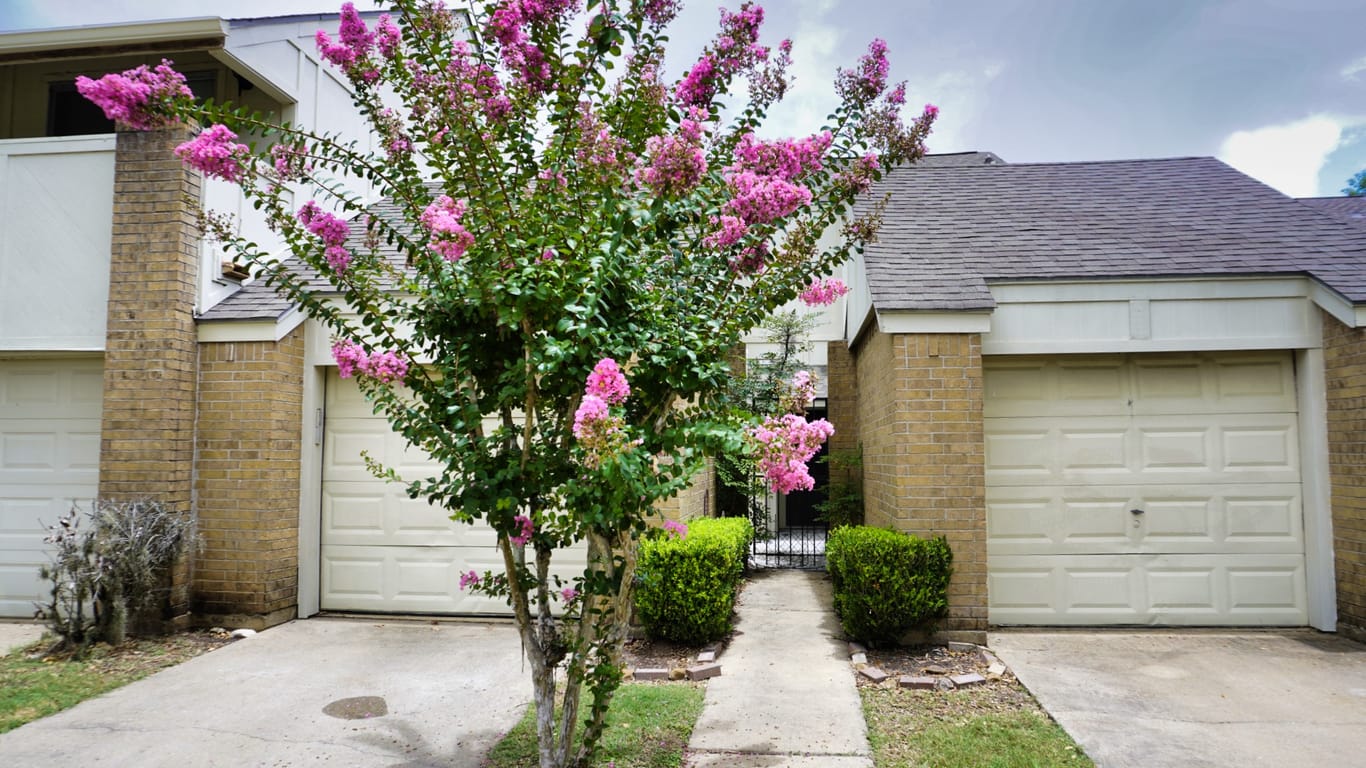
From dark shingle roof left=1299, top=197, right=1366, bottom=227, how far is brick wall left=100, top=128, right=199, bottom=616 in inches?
441

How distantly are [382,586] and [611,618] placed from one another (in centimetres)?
473

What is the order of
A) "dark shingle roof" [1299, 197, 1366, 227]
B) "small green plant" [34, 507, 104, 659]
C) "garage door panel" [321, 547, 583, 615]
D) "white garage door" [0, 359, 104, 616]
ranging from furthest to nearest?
"dark shingle roof" [1299, 197, 1366, 227], "garage door panel" [321, 547, 583, 615], "white garage door" [0, 359, 104, 616], "small green plant" [34, 507, 104, 659]

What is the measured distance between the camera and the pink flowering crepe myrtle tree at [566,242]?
2.95m

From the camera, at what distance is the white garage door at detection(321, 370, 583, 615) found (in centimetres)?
709

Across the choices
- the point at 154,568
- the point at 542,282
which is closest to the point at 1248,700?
the point at 542,282

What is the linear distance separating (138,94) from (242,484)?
4502 mm

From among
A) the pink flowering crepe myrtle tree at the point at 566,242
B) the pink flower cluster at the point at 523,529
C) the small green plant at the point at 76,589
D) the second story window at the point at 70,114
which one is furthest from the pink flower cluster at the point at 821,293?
the second story window at the point at 70,114

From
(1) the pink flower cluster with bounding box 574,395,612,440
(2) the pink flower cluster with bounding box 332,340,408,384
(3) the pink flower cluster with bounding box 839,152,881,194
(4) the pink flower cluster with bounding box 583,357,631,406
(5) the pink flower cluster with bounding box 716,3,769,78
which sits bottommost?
(1) the pink flower cluster with bounding box 574,395,612,440

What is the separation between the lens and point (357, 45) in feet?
10.9

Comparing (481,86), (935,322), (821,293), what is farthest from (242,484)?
(935,322)

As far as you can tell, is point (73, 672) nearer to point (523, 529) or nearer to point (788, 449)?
point (523, 529)

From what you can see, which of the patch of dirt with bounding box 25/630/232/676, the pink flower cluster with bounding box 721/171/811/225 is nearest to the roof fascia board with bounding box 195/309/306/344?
the patch of dirt with bounding box 25/630/232/676

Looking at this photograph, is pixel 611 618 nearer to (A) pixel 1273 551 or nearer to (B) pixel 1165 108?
(A) pixel 1273 551

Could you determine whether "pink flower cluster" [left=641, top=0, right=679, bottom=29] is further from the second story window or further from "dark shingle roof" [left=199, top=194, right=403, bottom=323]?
the second story window
